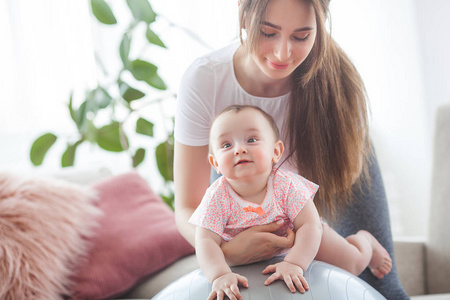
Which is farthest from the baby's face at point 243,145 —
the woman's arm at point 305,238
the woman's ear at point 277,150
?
the woman's arm at point 305,238

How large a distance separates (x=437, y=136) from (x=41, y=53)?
7.67ft

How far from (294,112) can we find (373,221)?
0.49 metres

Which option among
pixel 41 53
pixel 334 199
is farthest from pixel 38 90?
pixel 334 199

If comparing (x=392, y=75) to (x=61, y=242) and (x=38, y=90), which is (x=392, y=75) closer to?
(x=61, y=242)

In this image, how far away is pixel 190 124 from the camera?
1.34 meters

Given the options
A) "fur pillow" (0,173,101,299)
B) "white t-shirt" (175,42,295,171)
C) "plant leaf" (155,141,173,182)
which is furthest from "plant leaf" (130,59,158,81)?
"white t-shirt" (175,42,295,171)

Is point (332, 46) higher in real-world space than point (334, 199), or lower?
higher

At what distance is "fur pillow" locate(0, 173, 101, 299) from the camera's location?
59.1 inches

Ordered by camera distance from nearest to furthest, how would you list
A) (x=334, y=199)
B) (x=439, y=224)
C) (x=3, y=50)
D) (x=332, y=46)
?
(x=332, y=46)
(x=334, y=199)
(x=439, y=224)
(x=3, y=50)

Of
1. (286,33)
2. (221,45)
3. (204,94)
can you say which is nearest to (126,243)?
(204,94)

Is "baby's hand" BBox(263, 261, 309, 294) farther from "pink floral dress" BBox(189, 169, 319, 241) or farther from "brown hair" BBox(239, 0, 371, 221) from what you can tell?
"brown hair" BBox(239, 0, 371, 221)

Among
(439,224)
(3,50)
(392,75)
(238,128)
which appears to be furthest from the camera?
(3,50)

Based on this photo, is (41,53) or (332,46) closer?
(332,46)

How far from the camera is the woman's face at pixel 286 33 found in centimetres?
99
